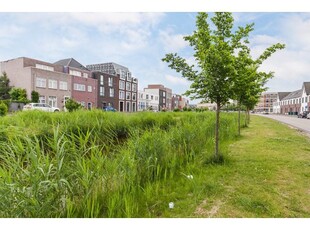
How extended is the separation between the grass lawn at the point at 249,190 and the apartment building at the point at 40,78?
3088cm

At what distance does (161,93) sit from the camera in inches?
3044

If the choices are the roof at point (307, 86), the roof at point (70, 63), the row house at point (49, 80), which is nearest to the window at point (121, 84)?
the roof at point (70, 63)

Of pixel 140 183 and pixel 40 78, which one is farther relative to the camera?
pixel 40 78

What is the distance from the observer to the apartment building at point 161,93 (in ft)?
245

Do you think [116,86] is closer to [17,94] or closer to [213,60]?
[17,94]

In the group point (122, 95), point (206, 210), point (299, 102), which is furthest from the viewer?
point (299, 102)

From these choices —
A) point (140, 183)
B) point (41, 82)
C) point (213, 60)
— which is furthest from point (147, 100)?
point (140, 183)

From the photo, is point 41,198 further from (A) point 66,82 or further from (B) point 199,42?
(A) point 66,82

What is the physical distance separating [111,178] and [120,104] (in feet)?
161

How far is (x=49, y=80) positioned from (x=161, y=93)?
160 feet

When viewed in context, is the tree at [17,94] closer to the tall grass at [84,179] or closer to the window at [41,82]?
the window at [41,82]

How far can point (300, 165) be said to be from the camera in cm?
500

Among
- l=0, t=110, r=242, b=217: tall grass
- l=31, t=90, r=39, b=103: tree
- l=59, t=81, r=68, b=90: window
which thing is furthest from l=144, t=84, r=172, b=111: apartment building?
l=0, t=110, r=242, b=217: tall grass

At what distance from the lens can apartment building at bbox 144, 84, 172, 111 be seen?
74.6m
